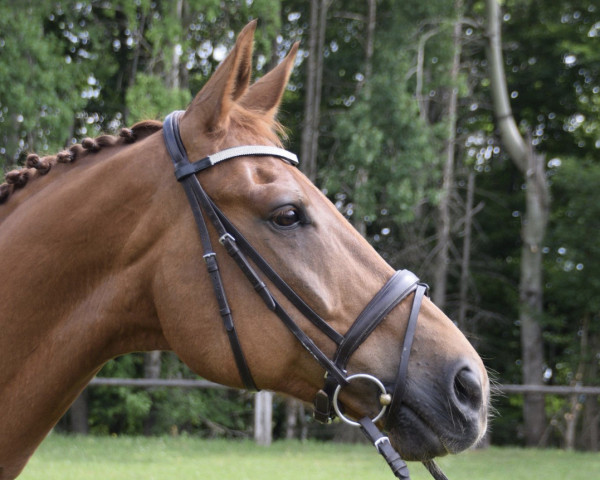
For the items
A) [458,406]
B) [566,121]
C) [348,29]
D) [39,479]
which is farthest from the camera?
[566,121]

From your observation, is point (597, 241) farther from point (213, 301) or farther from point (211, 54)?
point (213, 301)

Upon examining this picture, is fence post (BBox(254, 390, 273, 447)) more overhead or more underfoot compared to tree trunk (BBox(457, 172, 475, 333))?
more underfoot

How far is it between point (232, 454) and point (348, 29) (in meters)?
12.3

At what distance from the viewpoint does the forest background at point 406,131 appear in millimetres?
15016

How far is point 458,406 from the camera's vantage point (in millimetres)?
2014

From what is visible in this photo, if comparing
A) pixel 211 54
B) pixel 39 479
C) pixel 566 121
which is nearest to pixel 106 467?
pixel 39 479

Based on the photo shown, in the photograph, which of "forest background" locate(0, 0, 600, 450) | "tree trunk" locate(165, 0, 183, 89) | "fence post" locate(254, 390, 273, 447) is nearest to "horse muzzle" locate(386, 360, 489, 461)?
"fence post" locate(254, 390, 273, 447)

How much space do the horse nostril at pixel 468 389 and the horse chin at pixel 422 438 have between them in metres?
0.09

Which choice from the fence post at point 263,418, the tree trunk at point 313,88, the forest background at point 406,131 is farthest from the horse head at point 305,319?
the tree trunk at point 313,88

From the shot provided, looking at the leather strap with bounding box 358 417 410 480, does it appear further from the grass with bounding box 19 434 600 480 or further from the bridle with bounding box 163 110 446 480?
the grass with bounding box 19 434 600 480

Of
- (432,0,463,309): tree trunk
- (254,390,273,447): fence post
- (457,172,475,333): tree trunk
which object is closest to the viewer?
(254,390,273,447): fence post

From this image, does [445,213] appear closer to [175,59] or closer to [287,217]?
[175,59]

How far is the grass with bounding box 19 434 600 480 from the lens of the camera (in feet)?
27.1

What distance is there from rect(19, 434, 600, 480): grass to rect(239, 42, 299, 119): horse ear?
5335mm
